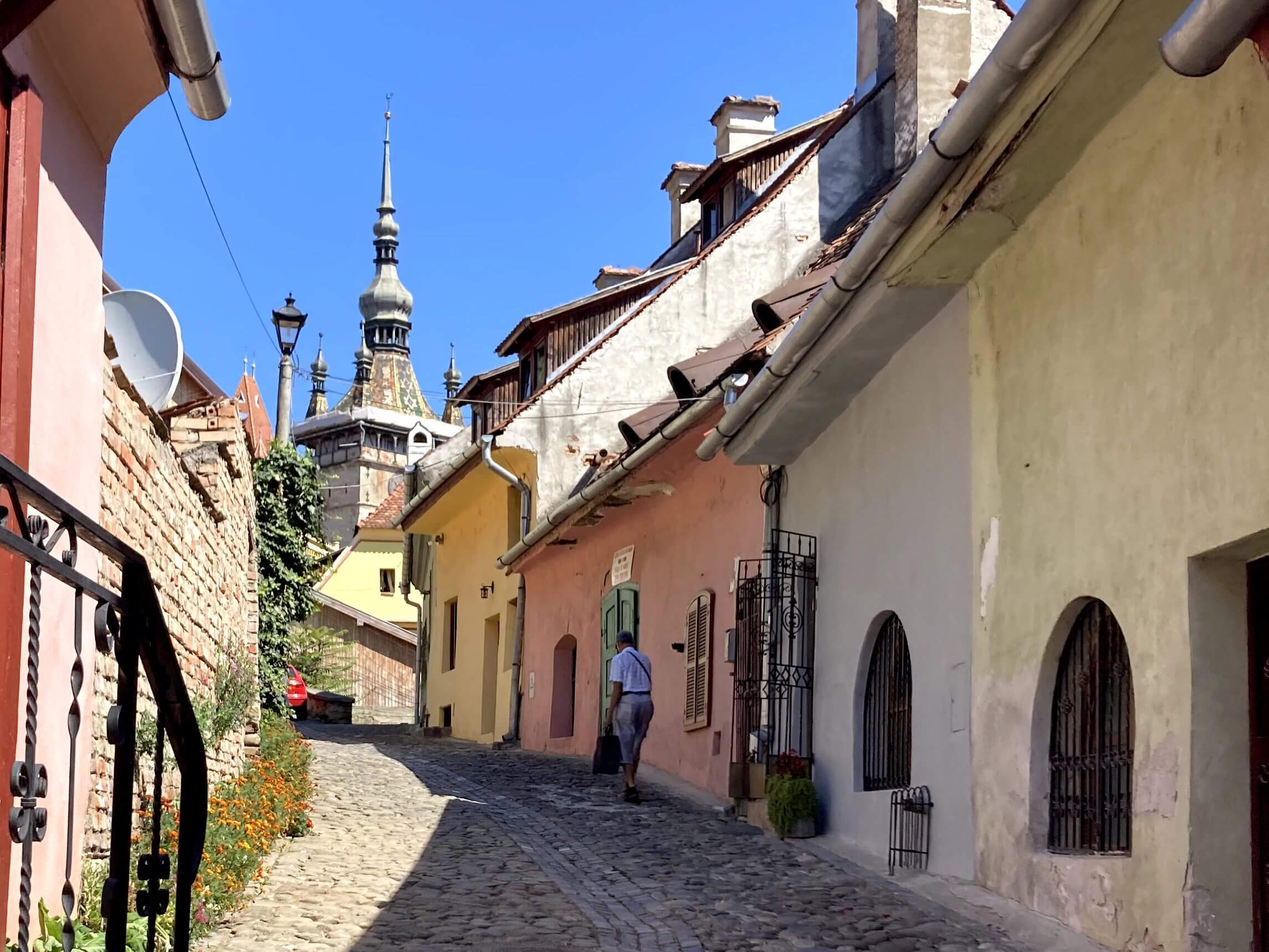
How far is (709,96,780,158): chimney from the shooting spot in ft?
86.9

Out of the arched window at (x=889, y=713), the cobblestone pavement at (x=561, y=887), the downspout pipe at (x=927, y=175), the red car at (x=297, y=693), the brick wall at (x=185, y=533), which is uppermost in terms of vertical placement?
the downspout pipe at (x=927, y=175)

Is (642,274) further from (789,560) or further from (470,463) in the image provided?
(789,560)

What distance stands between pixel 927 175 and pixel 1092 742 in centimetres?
276

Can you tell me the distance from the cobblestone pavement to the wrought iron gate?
71 cm

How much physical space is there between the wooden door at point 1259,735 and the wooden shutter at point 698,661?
8.72m

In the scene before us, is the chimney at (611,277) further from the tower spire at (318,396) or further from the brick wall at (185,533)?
the tower spire at (318,396)

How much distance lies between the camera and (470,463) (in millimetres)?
23766

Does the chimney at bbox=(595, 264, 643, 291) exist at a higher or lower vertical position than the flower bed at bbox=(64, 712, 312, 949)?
higher

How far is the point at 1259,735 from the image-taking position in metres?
6.61

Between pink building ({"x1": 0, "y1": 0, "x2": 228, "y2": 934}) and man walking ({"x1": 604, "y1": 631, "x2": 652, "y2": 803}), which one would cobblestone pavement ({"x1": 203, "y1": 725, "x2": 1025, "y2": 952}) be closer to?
man walking ({"x1": 604, "y1": 631, "x2": 652, "y2": 803})

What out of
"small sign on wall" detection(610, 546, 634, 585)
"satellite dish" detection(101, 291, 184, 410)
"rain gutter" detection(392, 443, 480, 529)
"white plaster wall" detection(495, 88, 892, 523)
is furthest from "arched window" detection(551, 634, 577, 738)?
"satellite dish" detection(101, 291, 184, 410)

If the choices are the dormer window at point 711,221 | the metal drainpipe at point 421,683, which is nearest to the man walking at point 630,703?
the dormer window at point 711,221

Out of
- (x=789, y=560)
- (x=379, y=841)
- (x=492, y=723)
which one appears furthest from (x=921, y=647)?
(x=492, y=723)

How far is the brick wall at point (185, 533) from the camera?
8094 millimetres
